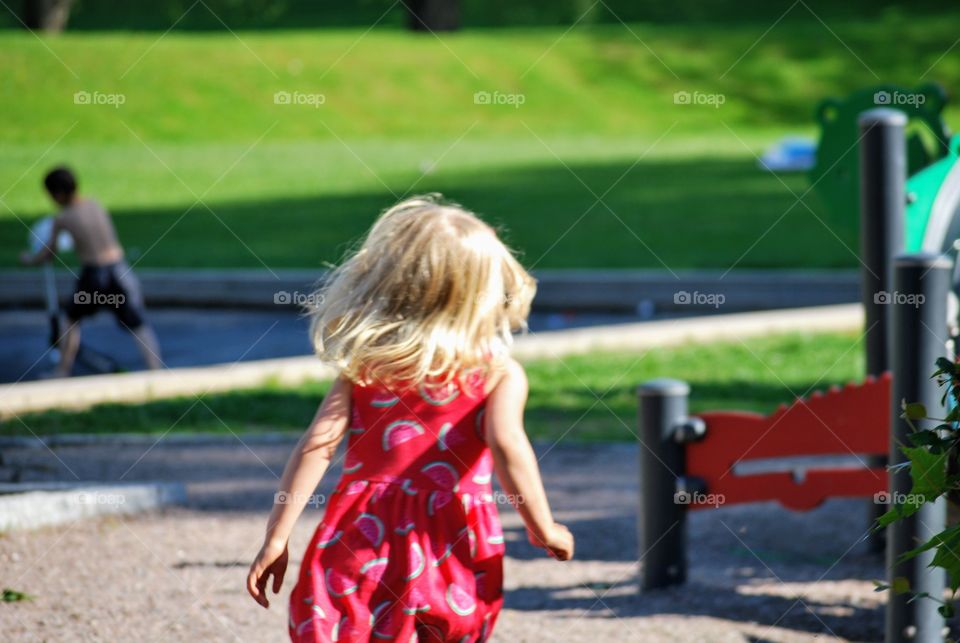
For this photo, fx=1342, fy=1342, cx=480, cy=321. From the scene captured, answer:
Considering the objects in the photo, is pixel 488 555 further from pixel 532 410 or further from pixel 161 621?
pixel 532 410

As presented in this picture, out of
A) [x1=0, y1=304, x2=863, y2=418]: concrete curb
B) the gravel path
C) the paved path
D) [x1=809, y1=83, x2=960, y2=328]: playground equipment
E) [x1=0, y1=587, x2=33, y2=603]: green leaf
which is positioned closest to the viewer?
the gravel path

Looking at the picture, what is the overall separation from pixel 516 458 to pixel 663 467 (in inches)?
81.2

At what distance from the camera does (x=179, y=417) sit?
26.5 ft

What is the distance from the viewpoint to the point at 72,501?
18.1ft

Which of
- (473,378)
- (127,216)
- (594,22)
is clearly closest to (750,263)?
(127,216)

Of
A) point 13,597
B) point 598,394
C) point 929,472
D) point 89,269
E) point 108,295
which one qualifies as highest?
point 89,269

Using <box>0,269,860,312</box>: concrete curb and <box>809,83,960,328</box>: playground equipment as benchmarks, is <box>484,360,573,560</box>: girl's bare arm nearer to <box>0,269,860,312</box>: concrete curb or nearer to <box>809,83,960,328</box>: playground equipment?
<box>809,83,960,328</box>: playground equipment

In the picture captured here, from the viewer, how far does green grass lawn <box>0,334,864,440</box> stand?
25.8ft

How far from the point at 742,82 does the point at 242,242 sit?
1652cm

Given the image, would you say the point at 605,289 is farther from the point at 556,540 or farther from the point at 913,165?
the point at 556,540

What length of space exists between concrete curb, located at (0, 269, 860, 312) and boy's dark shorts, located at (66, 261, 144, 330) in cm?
221

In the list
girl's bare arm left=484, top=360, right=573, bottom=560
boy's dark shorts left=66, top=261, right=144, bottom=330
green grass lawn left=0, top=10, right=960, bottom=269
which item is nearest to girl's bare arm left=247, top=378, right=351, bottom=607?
girl's bare arm left=484, top=360, right=573, bottom=560

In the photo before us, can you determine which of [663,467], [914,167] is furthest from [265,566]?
[914,167]

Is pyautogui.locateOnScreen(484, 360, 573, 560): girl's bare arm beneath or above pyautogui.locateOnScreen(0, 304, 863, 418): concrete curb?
beneath
